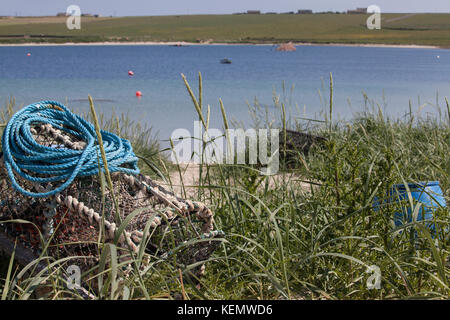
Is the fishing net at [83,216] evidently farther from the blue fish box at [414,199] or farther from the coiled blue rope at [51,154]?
the blue fish box at [414,199]

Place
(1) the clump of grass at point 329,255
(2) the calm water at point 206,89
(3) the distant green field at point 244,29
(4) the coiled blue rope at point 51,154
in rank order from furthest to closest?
(3) the distant green field at point 244,29
(2) the calm water at point 206,89
(4) the coiled blue rope at point 51,154
(1) the clump of grass at point 329,255

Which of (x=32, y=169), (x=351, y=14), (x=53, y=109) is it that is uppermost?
(x=351, y=14)

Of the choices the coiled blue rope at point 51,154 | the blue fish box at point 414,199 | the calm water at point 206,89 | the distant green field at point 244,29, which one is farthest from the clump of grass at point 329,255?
the distant green field at point 244,29

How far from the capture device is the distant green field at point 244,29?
55.9 m

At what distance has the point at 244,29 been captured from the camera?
6969 centimetres

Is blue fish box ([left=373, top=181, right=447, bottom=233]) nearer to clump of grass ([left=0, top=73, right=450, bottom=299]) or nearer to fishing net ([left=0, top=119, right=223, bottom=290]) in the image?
clump of grass ([left=0, top=73, right=450, bottom=299])

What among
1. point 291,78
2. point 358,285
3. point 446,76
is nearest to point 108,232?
point 358,285

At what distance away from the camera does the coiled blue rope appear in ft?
7.22

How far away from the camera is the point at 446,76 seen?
21188mm

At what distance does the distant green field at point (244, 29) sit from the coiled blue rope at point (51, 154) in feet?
167

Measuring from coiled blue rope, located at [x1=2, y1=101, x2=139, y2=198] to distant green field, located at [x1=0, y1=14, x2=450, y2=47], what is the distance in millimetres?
50824

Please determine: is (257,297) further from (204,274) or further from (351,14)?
(351,14)

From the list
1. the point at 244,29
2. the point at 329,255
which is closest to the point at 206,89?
the point at 329,255

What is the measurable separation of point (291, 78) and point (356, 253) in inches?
740
